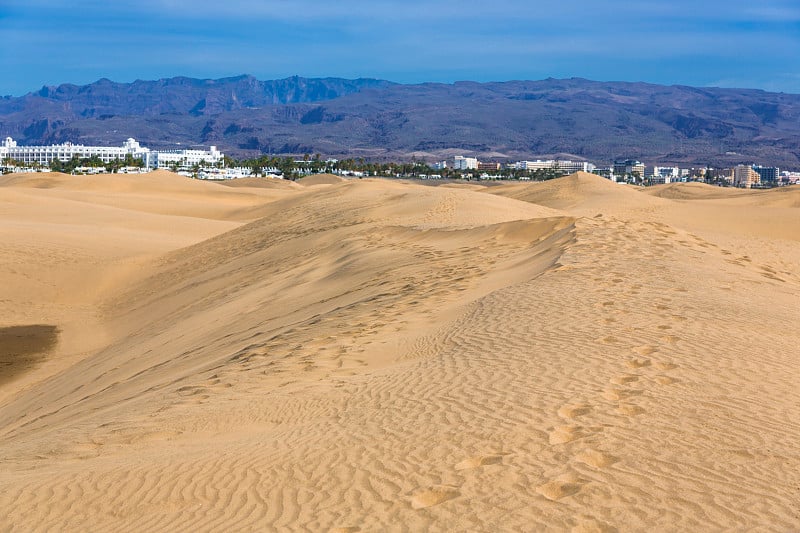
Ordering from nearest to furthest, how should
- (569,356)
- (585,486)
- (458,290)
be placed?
(585,486), (569,356), (458,290)

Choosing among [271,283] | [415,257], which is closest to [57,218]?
[271,283]

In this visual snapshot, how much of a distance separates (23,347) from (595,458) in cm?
1568

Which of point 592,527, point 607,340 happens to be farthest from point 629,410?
point 607,340

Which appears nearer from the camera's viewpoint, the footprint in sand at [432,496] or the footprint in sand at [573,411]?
the footprint in sand at [432,496]

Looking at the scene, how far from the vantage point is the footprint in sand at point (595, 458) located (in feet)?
19.1

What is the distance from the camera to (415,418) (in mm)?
7242

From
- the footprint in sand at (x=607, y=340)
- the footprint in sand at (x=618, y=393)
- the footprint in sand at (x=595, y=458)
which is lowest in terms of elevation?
the footprint in sand at (x=595, y=458)

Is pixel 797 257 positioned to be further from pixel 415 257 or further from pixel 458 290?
pixel 458 290

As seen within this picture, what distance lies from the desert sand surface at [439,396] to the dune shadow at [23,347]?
0.33ft

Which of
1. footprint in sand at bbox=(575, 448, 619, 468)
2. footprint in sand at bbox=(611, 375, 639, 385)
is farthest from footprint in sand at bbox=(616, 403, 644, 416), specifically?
footprint in sand at bbox=(575, 448, 619, 468)

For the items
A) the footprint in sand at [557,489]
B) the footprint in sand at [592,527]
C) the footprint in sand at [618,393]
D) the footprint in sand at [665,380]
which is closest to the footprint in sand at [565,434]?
the footprint in sand at [557,489]

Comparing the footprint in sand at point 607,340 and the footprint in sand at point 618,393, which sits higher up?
the footprint in sand at point 607,340

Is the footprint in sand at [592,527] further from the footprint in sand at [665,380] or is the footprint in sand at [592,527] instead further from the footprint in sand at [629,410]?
the footprint in sand at [665,380]

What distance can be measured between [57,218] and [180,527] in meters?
36.6
